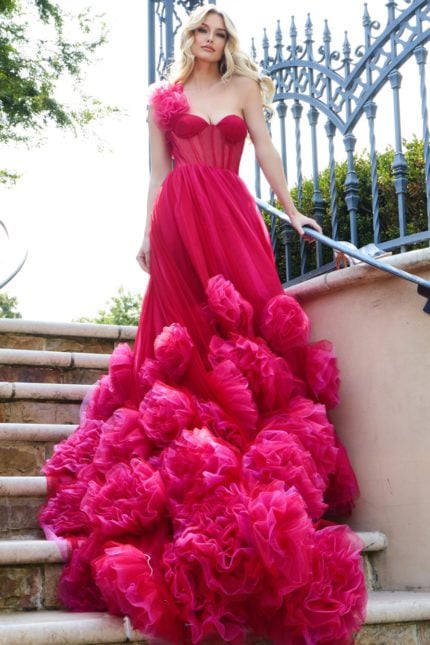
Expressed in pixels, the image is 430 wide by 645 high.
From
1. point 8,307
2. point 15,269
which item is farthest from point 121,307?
point 15,269

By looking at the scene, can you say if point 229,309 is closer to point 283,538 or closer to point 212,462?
point 212,462

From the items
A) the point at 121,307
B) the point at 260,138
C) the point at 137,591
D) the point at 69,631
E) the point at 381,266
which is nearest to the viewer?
the point at 69,631

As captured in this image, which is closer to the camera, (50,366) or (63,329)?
(50,366)

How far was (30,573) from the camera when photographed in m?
2.95

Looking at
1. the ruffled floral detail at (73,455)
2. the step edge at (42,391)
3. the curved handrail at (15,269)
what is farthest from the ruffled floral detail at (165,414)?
the curved handrail at (15,269)

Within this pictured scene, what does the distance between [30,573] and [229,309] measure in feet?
4.15

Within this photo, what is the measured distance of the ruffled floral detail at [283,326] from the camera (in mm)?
3660

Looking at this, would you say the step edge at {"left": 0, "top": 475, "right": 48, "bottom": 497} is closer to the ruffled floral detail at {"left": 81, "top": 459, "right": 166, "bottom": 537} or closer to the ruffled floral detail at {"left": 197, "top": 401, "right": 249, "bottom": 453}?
the ruffled floral detail at {"left": 81, "top": 459, "right": 166, "bottom": 537}

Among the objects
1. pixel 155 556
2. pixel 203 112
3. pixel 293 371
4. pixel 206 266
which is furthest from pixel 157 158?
pixel 155 556

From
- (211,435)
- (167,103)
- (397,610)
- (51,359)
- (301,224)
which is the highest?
(167,103)

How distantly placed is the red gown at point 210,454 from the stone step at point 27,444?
0.63ft

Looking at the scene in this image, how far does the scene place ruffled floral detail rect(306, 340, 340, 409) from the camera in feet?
12.1

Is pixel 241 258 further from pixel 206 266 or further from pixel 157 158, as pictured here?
pixel 157 158

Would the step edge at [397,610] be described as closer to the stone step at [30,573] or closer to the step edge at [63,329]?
the stone step at [30,573]
